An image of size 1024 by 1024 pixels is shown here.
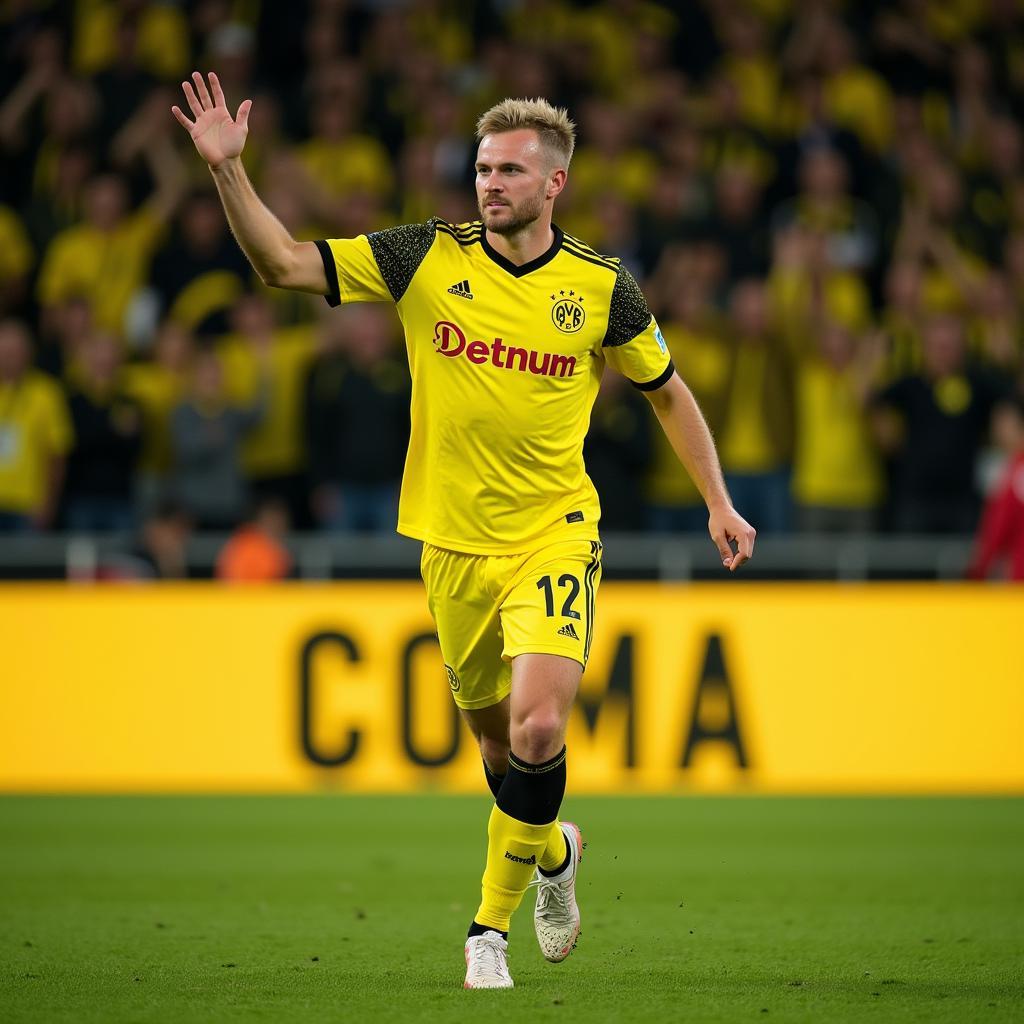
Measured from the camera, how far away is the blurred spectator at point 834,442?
13211 mm

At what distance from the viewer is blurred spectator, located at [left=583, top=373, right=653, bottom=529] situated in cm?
1299

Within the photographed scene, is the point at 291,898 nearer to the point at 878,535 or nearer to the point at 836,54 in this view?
the point at 878,535

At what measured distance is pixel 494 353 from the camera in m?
5.81

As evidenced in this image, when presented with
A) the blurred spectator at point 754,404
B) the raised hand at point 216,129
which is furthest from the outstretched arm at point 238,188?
the blurred spectator at point 754,404

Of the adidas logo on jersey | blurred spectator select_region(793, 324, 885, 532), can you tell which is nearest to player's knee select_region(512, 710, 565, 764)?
the adidas logo on jersey

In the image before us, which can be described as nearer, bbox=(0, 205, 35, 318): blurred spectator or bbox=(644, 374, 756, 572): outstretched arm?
bbox=(644, 374, 756, 572): outstretched arm

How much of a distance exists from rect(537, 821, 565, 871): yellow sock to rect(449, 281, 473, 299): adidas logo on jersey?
5.58ft

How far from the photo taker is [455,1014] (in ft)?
16.5

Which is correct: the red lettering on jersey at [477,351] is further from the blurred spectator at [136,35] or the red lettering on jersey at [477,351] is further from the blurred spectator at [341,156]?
the blurred spectator at [136,35]

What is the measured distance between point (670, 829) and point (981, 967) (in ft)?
13.6

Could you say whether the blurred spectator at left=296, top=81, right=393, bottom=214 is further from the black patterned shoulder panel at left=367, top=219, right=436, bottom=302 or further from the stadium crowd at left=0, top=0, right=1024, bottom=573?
the black patterned shoulder panel at left=367, top=219, right=436, bottom=302

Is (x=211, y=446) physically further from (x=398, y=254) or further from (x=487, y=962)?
(x=487, y=962)

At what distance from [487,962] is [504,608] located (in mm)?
1072

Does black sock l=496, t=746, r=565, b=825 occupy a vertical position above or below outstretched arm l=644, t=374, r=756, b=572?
below
